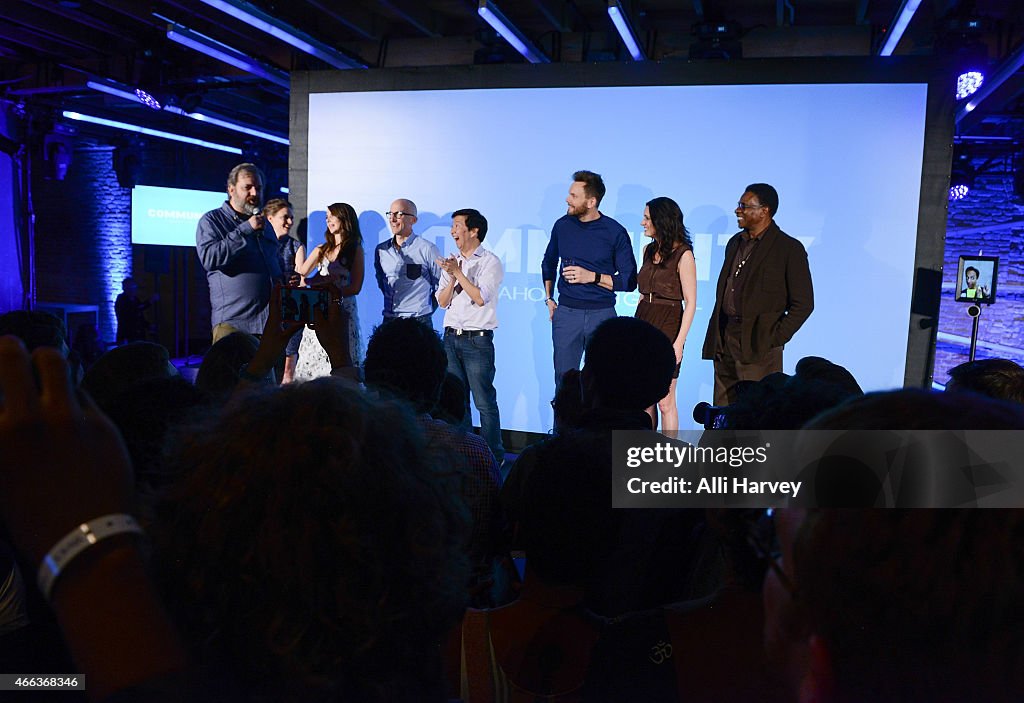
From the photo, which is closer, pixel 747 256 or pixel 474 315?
pixel 747 256

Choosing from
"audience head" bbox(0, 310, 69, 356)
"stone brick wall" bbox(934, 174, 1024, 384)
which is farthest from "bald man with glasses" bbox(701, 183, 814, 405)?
"stone brick wall" bbox(934, 174, 1024, 384)

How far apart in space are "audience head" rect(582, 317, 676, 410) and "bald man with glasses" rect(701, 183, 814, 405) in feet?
6.41

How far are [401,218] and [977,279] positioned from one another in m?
4.16

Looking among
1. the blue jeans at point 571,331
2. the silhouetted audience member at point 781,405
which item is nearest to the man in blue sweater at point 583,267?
the blue jeans at point 571,331

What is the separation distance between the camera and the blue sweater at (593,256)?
4.69 meters

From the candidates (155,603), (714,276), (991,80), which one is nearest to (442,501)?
(155,603)

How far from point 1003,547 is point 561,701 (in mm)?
784

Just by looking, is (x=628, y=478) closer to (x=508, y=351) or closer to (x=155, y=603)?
(x=155, y=603)

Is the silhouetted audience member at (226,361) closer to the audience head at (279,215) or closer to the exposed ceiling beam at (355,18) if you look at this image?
the audience head at (279,215)

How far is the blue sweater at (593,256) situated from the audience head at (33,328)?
304 cm

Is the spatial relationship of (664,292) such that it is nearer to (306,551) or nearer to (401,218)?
(401,218)

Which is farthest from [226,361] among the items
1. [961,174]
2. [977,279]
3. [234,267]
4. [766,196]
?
[961,174]

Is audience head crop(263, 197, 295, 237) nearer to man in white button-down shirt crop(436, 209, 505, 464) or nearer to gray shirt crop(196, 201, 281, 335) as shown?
gray shirt crop(196, 201, 281, 335)

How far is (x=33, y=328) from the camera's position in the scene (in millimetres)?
2379
